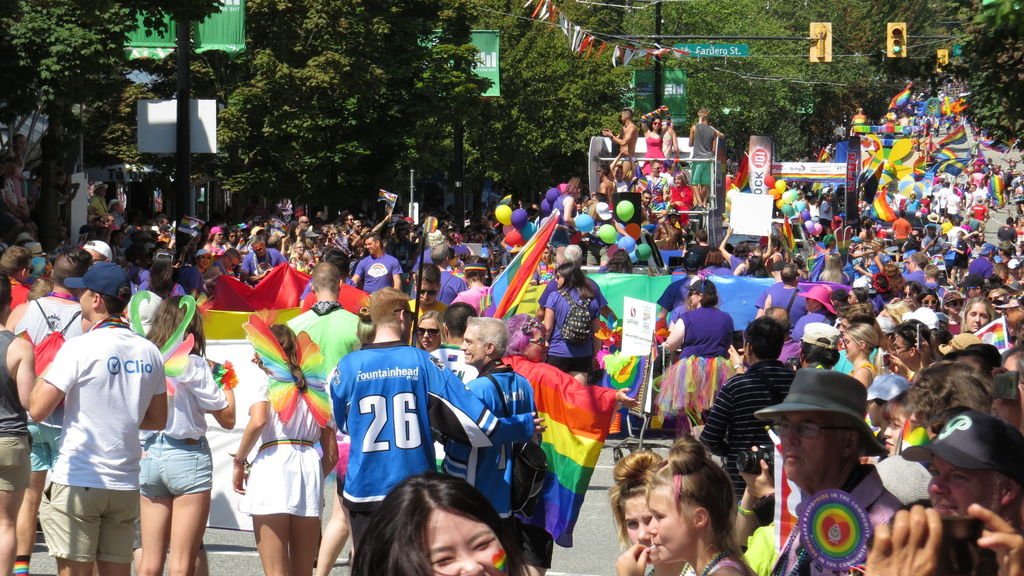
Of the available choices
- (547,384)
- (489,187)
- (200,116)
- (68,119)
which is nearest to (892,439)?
(547,384)

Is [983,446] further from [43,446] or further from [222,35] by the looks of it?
[222,35]

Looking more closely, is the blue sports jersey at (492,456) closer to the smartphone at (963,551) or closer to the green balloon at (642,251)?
the smartphone at (963,551)

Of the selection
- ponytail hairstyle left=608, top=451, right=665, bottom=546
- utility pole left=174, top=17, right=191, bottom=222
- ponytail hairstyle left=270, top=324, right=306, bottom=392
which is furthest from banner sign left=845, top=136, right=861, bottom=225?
ponytail hairstyle left=608, top=451, right=665, bottom=546

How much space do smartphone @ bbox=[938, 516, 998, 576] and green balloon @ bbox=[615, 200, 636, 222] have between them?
53.4ft

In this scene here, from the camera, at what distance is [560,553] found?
9078 millimetres

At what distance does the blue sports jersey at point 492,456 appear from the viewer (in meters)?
6.39

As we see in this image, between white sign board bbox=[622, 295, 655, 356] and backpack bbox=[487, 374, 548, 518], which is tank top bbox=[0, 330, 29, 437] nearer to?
backpack bbox=[487, 374, 548, 518]

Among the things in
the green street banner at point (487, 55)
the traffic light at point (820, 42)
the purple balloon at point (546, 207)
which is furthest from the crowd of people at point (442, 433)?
the green street banner at point (487, 55)

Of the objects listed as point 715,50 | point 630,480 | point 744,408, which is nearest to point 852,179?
point 715,50

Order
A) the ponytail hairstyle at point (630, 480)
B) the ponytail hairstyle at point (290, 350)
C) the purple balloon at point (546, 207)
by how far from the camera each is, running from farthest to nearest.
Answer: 1. the purple balloon at point (546, 207)
2. the ponytail hairstyle at point (290, 350)
3. the ponytail hairstyle at point (630, 480)

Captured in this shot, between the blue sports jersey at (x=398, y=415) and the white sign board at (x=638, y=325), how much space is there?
5.85m

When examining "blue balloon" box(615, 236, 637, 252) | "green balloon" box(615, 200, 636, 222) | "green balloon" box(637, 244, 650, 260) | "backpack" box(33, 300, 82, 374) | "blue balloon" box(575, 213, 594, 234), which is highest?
"green balloon" box(615, 200, 636, 222)

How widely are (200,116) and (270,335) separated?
12.0m

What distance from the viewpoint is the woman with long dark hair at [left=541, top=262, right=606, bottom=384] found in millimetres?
11945
